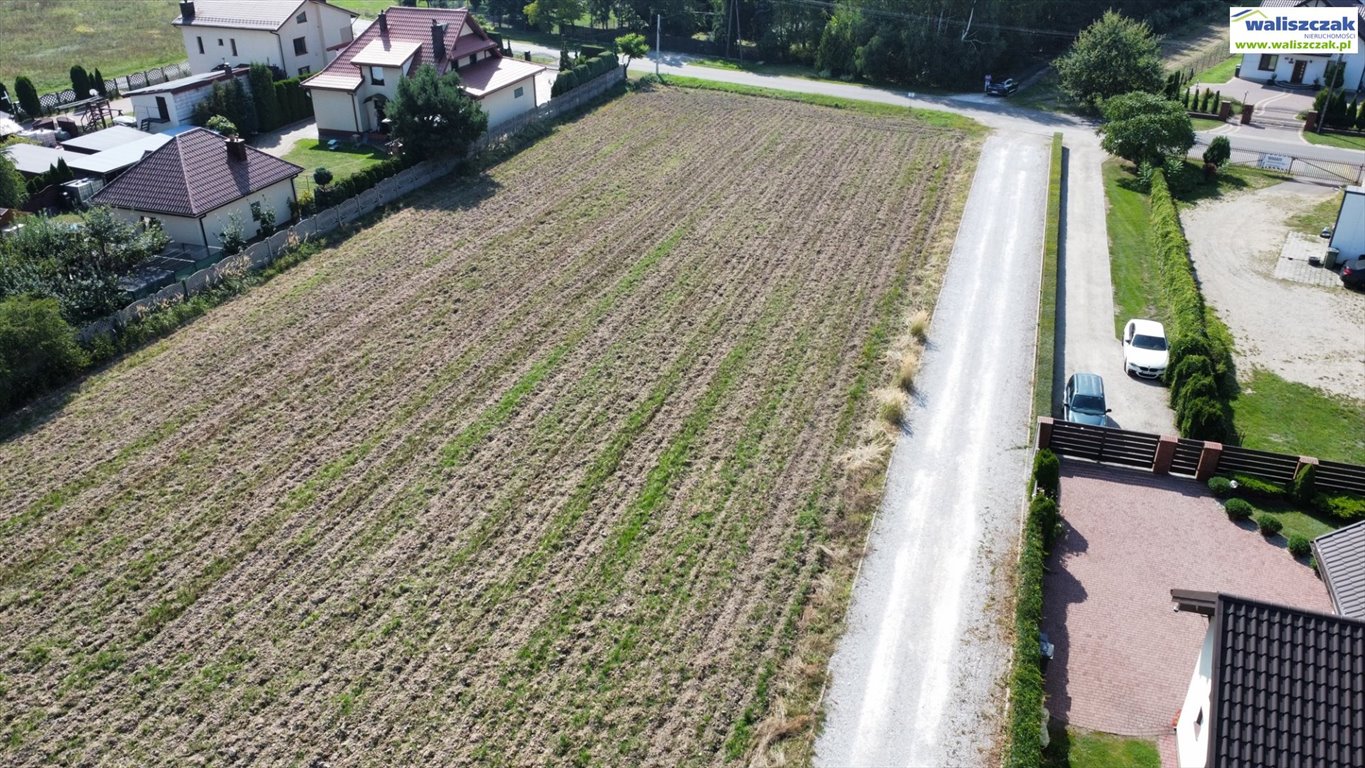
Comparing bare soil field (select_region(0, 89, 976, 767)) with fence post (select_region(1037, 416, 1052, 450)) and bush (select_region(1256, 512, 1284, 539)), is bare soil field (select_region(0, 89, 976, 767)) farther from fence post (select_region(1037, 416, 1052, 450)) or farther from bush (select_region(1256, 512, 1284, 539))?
bush (select_region(1256, 512, 1284, 539))

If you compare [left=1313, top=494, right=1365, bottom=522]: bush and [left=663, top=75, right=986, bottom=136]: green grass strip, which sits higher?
[left=663, top=75, right=986, bottom=136]: green grass strip

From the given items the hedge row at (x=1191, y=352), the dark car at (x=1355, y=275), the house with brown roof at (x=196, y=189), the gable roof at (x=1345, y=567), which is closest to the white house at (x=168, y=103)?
the house with brown roof at (x=196, y=189)

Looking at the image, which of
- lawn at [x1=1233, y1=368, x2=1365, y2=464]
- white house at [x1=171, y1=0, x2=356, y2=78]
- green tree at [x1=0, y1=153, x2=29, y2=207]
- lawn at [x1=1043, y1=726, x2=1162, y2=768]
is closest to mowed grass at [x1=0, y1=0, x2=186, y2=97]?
white house at [x1=171, y1=0, x2=356, y2=78]

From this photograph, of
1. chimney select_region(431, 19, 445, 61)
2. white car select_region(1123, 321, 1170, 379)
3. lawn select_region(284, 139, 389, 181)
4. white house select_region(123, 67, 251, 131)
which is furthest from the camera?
chimney select_region(431, 19, 445, 61)

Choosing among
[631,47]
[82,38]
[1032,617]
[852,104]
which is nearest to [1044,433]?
[1032,617]

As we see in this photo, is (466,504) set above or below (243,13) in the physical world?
below

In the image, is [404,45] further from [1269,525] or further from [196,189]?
[1269,525]

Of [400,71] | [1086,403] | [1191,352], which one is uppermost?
[400,71]
